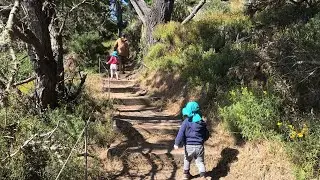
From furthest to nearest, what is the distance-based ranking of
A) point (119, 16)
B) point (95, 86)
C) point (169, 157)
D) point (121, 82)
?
point (119, 16)
point (121, 82)
point (95, 86)
point (169, 157)

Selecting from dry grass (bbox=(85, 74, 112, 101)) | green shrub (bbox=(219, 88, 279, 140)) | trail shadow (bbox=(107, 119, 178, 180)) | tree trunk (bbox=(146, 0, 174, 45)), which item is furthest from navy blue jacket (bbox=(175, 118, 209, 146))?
tree trunk (bbox=(146, 0, 174, 45))

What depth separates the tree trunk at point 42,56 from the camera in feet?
27.0

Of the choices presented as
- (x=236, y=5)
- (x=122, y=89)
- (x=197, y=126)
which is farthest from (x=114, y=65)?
(x=197, y=126)

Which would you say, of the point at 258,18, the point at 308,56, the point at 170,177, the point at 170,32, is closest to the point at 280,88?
the point at 308,56

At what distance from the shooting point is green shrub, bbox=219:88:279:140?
7594 millimetres

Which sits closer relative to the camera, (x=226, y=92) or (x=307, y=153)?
(x=307, y=153)

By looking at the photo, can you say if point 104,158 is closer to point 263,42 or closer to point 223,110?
point 223,110

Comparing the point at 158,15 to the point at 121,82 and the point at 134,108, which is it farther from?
the point at 134,108

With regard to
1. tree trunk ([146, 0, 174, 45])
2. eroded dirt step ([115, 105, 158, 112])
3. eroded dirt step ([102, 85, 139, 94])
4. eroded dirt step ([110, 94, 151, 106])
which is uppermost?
tree trunk ([146, 0, 174, 45])

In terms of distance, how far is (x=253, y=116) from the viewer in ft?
25.7

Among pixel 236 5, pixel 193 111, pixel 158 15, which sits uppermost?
pixel 236 5

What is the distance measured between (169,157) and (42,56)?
3.28 metres

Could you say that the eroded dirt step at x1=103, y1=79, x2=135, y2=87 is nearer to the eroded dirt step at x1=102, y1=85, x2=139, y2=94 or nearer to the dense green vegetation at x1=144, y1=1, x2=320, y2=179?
the eroded dirt step at x1=102, y1=85, x2=139, y2=94

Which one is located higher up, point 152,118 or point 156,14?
point 156,14
